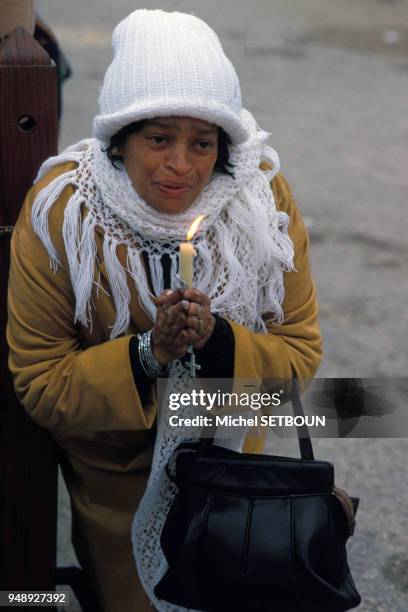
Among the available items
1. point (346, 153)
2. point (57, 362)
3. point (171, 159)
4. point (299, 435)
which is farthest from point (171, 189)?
point (346, 153)

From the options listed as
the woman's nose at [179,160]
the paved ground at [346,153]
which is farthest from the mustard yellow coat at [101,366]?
the paved ground at [346,153]

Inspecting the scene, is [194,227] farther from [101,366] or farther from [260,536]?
[260,536]

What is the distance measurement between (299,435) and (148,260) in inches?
19.3

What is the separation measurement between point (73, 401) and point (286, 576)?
1.85 ft

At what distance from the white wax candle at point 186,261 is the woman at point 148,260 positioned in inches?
6.0

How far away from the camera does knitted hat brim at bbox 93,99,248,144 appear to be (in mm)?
2008

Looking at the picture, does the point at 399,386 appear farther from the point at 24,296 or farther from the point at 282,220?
the point at 24,296

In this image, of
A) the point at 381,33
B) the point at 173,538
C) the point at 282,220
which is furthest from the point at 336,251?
the point at 381,33

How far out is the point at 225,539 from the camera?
197 cm

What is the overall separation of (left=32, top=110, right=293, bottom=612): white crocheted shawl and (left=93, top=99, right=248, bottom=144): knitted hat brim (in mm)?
100

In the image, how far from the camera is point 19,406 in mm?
2527

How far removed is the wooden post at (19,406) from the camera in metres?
2.31

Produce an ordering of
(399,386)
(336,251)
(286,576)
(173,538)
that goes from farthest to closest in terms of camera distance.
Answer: (336,251) < (399,386) < (173,538) < (286,576)

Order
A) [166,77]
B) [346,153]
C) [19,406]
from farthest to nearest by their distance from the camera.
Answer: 1. [346,153]
2. [19,406]
3. [166,77]
